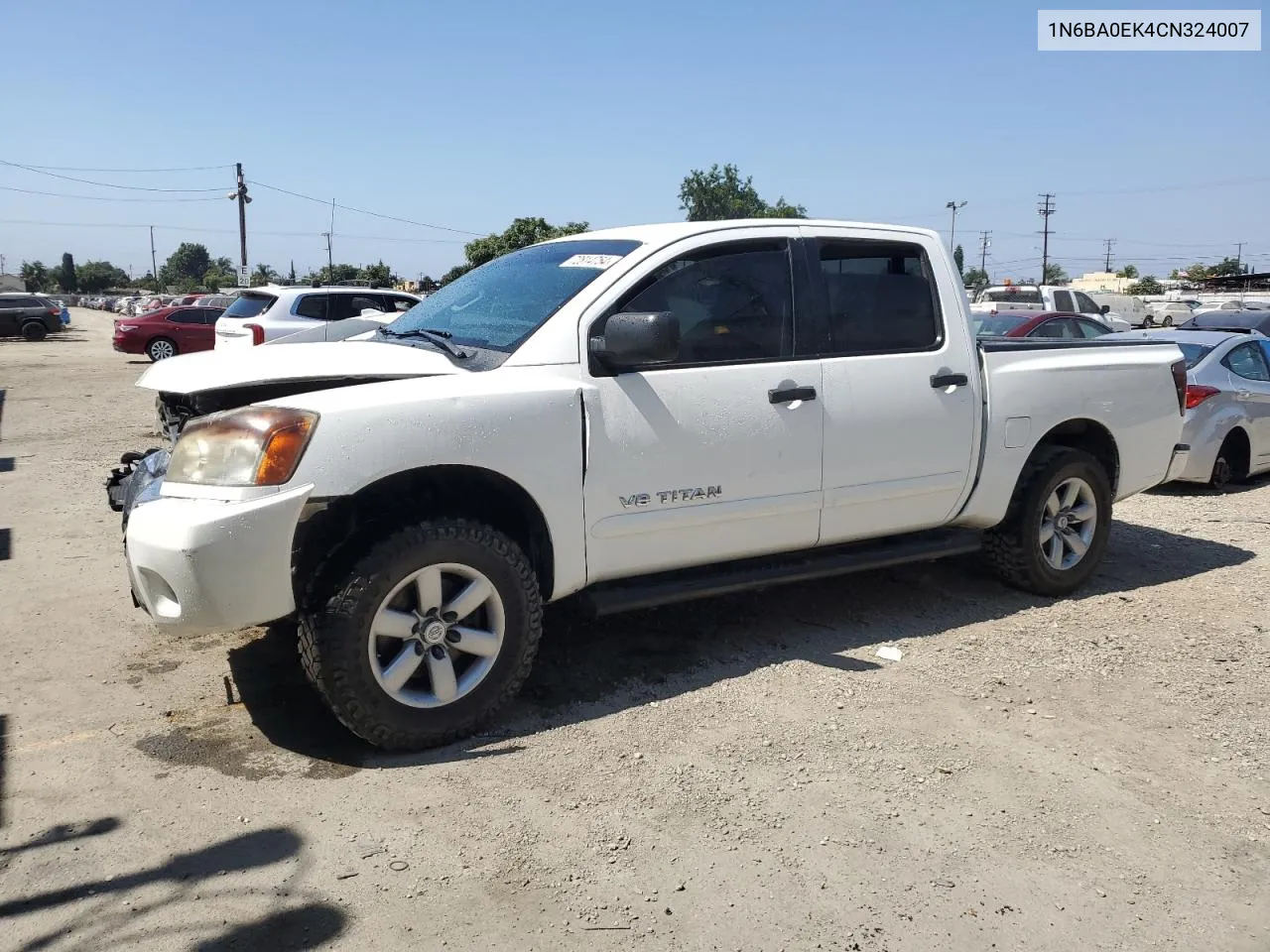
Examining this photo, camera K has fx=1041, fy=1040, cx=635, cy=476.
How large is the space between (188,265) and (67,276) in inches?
1166

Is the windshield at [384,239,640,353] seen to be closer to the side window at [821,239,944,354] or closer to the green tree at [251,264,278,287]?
the side window at [821,239,944,354]

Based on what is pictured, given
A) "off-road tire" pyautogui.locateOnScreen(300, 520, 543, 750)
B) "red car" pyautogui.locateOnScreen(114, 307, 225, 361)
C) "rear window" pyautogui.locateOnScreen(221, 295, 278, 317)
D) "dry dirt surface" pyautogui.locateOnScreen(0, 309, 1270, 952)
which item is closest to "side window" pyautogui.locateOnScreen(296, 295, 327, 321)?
"rear window" pyautogui.locateOnScreen(221, 295, 278, 317)

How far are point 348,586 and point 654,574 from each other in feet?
4.56

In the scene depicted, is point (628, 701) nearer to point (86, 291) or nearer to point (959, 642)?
point (959, 642)

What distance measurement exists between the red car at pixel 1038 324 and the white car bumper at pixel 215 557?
33.7ft

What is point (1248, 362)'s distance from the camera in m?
9.43

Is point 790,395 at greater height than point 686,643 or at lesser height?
greater

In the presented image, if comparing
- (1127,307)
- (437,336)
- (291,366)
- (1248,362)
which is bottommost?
(1248,362)

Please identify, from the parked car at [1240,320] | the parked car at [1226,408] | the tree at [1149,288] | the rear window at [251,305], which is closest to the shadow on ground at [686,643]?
the parked car at [1226,408]

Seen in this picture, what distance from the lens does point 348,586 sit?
3578 millimetres

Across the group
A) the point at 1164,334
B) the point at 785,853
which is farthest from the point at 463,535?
the point at 1164,334

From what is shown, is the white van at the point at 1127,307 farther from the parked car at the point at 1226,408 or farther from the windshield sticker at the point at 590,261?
the windshield sticker at the point at 590,261

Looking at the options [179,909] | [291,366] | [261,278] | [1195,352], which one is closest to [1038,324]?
[1195,352]

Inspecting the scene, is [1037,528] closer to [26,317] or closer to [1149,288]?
[26,317]
